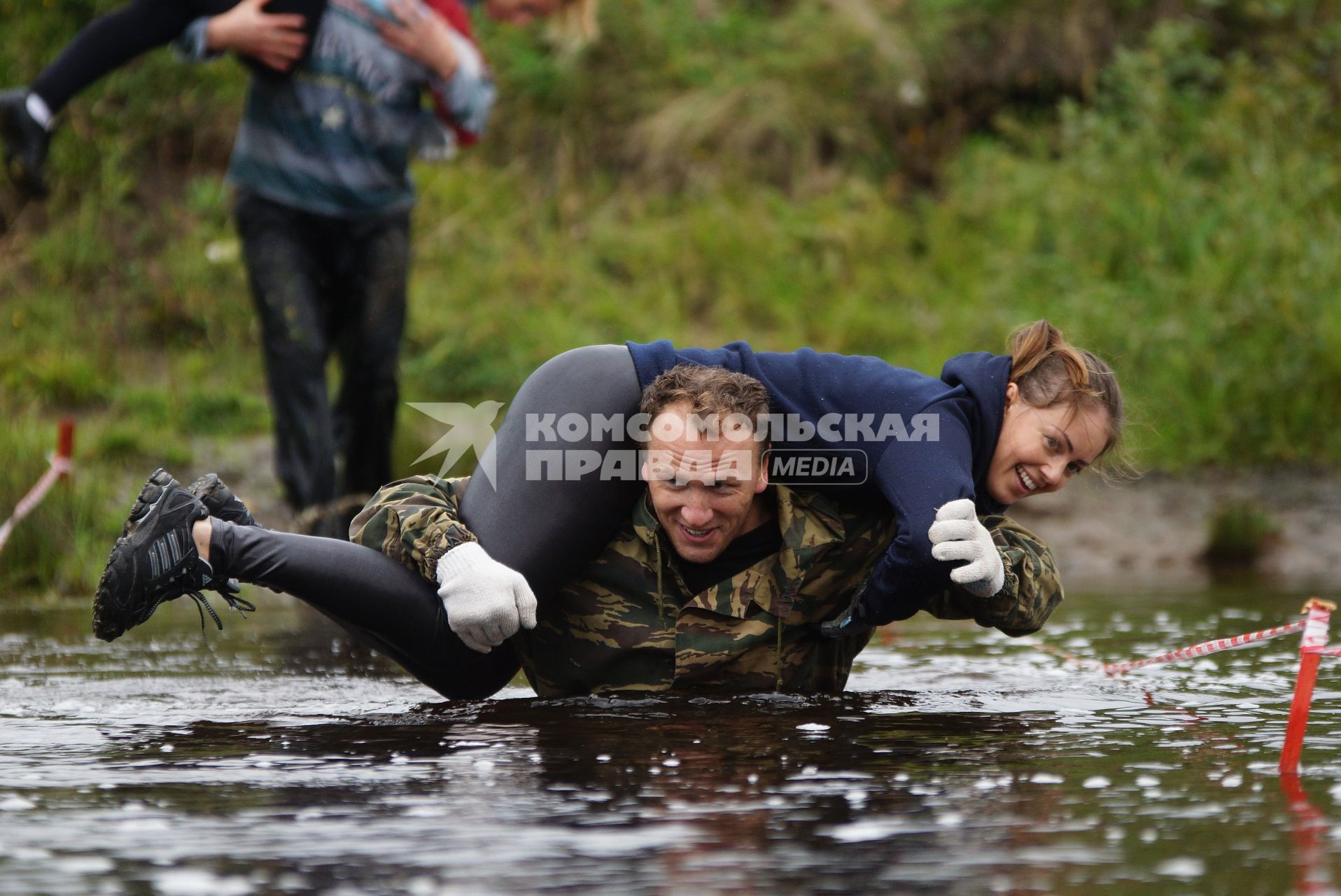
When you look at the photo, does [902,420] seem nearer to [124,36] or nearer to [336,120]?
[336,120]

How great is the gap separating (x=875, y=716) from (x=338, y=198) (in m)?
3.12

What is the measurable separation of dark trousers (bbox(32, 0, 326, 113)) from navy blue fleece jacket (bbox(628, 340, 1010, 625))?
2538mm

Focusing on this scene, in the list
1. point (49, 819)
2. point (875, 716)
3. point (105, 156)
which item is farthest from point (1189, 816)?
point (105, 156)

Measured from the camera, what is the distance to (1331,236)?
8906mm

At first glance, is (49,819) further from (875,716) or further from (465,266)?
(465,266)

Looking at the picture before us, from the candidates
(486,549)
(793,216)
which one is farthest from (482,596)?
(793,216)

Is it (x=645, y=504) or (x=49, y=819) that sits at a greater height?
(x=645, y=504)

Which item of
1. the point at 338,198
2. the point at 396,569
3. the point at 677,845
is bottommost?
the point at 677,845

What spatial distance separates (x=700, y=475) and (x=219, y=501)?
1143 millimetres

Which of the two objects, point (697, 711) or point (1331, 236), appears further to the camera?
point (1331, 236)

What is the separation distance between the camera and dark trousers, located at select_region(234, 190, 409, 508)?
5996mm

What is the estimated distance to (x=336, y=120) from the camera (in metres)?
6.05

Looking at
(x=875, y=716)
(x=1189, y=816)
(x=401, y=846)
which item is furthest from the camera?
(x=875, y=716)

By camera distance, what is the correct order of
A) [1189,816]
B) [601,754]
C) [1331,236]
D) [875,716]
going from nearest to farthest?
[1189,816]
[601,754]
[875,716]
[1331,236]
